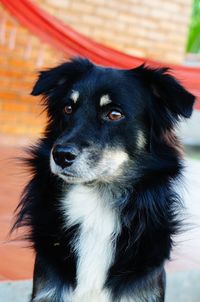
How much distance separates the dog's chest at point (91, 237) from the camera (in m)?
2.26

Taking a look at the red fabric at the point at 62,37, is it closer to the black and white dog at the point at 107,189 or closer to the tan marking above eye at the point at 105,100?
the black and white dog at the point at 107,189

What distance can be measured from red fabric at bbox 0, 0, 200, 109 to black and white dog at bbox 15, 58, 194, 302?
64.8 inches

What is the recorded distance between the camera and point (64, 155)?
2154mm

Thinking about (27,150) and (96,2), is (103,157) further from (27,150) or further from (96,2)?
(96,2)

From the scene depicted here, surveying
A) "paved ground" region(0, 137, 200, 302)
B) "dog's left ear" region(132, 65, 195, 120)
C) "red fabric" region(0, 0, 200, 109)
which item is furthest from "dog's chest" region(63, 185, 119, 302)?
"red fabric" region(0, 0, 200, 109)

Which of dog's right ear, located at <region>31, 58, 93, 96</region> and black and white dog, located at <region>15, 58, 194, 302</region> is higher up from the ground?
dog's right ear, located at <region>31, 58, 93, 96</region>

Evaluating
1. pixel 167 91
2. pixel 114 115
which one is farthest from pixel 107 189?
pixel 167 91

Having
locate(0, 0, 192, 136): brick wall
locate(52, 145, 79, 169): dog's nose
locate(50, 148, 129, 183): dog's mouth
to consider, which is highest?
locate(52, 145, 79, 169): dog's nose

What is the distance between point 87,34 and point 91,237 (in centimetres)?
476

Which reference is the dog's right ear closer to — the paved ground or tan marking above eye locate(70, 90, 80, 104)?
tan marking above eye locate(70, 90, 80, 104)

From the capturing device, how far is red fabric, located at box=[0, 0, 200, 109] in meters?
4.13

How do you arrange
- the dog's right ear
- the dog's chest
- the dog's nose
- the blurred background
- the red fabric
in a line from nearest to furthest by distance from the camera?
1. the dog's nose
2. the dog's chest
3. the dog's right ear
4. the blurred background
5. the red fabric

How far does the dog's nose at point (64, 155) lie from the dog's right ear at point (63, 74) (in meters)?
0.39

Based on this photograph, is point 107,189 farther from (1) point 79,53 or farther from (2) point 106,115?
(1) point 79,53
